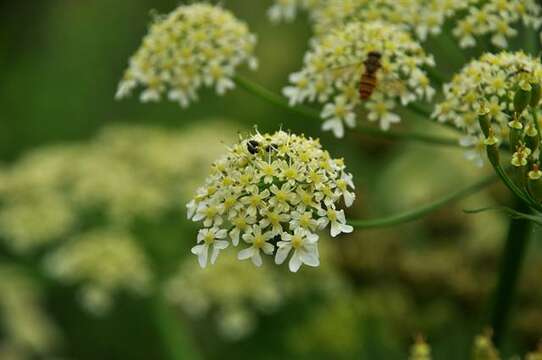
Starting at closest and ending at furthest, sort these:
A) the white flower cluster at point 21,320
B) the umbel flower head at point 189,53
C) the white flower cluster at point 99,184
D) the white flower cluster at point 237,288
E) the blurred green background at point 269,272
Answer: the umbel flower head at point 189,53 → the blurred green background at point 269,272 → the white flower cluster at point 237,288 → the white flower cluster at point 99,184 → the white flower cluster at point 21,320

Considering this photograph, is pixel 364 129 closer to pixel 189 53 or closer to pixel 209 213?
pixel 189 53

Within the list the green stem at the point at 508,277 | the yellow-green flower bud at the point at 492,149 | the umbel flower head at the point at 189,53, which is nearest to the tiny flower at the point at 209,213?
the yellow-green flower bud at the point at 492,149

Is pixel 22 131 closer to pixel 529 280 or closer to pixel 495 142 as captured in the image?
pixel 529 280

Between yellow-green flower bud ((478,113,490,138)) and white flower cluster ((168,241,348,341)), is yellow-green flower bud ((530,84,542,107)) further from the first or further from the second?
white flower cluster ((168,241,348,341))

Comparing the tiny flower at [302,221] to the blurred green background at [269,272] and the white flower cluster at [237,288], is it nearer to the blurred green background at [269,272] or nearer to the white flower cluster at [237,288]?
the blurred green background at [269,272]

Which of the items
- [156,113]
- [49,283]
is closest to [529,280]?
[49,283]

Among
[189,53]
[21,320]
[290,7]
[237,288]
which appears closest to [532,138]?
[189,53]
